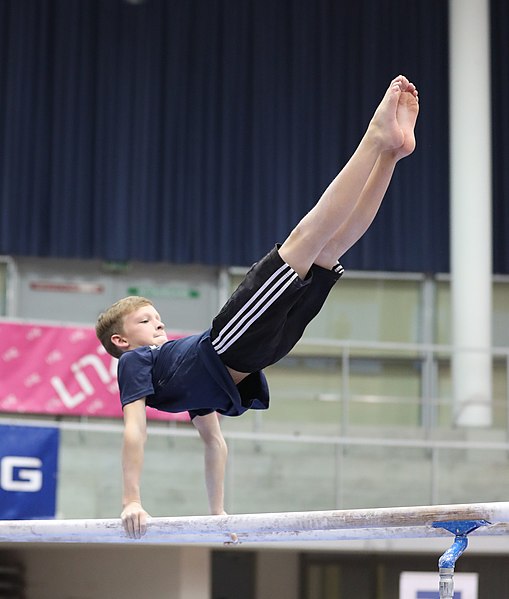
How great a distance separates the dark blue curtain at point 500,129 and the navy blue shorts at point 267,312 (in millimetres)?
9650

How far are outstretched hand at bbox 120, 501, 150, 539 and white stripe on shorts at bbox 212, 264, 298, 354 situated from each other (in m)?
0.69

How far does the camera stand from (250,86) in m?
13.7

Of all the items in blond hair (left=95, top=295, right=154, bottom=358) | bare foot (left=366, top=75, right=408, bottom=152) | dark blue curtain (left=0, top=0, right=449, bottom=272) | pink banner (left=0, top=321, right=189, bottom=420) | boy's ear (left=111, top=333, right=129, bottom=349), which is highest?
dark blue curtain (left=0, top=0, right=449, bottom=272)

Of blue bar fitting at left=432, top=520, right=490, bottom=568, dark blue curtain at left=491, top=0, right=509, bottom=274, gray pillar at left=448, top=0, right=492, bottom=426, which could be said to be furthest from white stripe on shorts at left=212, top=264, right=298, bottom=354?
dark blue curtain at left=491, top=0, right=509, bottom=274

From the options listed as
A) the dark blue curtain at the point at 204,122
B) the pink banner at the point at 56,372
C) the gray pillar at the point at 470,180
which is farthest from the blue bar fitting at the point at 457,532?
the dark blue curtain at the point at 204,122

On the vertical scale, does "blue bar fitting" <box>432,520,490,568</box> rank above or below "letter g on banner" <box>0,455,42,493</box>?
above

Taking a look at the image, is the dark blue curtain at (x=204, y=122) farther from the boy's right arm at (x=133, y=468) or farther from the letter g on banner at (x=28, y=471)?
the boy's right arm at (x=133, y=468)

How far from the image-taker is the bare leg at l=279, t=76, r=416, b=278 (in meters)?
4.08

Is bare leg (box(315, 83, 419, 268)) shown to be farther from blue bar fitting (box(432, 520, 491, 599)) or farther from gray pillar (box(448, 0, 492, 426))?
gray pillar (box(448, 0, 492, 426))

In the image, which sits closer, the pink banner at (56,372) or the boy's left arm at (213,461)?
the boy's left arm at (213,461)

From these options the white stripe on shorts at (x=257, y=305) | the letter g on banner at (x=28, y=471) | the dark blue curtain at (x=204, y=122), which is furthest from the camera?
the dark blue curtain at (x=204, y=122)

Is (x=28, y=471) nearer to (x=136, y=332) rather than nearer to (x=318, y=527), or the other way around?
(x=136, y=332)

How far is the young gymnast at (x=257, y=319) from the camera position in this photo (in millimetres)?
4137

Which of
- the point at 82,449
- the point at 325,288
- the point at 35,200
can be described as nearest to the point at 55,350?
the point at 82,449
